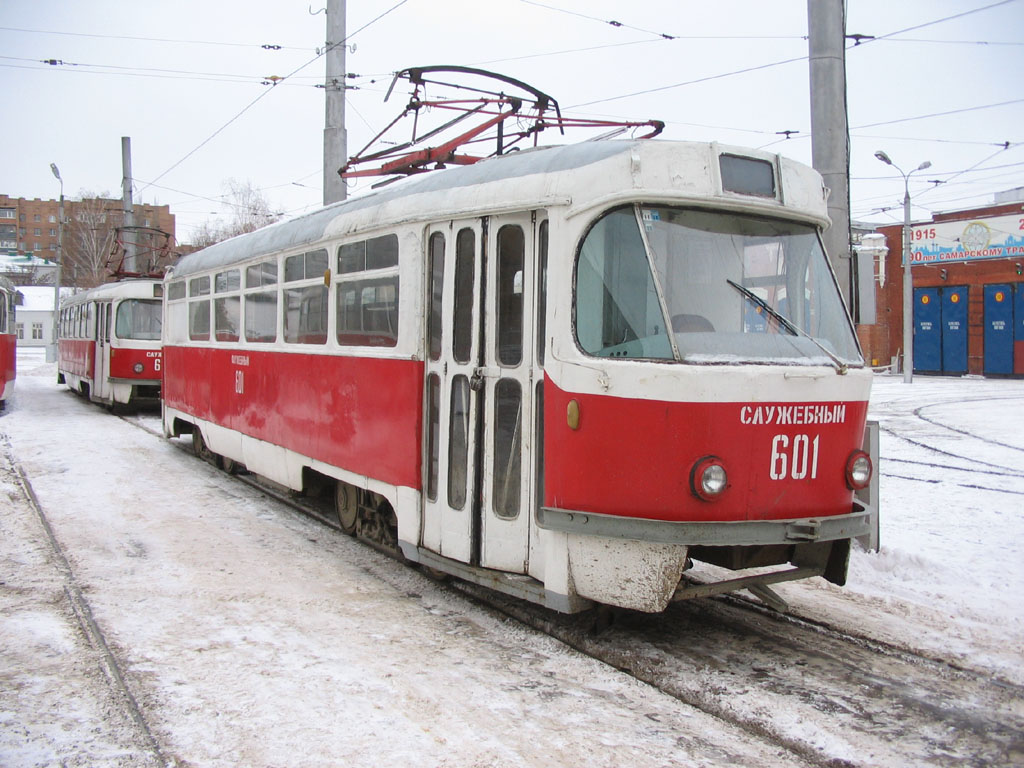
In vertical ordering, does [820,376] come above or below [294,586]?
above

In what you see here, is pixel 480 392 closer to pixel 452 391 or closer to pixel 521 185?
pixel 452 391

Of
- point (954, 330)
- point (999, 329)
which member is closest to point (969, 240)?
point (954, 330)

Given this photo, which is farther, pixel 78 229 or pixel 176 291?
pixel 78 229

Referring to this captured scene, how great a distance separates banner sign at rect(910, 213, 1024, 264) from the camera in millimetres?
30422

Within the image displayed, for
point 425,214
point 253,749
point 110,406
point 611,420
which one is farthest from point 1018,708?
point 110,406

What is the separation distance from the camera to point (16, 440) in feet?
44.6

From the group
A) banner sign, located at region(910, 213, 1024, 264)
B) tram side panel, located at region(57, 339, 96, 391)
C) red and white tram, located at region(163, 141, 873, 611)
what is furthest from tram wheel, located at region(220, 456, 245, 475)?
banner sign, located at region(910, 213, 1024, 264)

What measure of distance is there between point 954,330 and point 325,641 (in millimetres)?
31295

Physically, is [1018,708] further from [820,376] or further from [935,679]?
[820,376]

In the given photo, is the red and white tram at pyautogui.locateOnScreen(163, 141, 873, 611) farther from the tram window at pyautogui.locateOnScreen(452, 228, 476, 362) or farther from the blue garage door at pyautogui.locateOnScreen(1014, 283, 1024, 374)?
the blue garage door at pyautogui.locateOnScreen(1014, 283, 1024, 374)

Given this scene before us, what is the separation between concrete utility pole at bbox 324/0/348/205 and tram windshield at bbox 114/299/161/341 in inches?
318

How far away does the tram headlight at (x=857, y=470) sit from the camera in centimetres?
477

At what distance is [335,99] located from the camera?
12.3 meters

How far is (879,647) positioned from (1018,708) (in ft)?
2.84
